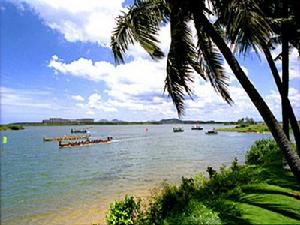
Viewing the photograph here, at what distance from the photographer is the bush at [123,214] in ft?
39.6

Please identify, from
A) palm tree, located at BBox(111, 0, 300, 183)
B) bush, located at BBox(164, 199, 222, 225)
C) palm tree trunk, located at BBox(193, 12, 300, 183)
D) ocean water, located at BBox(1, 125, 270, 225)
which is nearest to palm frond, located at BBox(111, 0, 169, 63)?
palm tree, located at BBox(111, 0, 300, 183)

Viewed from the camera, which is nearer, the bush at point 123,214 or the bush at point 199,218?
the bush at point 199,218

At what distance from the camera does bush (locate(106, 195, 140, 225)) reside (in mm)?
12069

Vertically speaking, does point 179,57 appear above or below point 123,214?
above

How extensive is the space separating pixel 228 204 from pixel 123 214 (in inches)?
152

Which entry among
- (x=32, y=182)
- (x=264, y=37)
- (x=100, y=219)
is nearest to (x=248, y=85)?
(x=264, y=37)

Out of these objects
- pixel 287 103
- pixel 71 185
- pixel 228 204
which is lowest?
pixel 71 185

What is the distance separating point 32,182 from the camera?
106 feet

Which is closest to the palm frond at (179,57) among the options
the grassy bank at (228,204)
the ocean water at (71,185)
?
the grassy bank at (228,204)

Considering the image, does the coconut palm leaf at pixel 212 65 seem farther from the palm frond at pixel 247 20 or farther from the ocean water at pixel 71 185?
the ocean water at pixel 71 185

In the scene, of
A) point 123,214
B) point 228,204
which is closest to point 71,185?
point 123,214

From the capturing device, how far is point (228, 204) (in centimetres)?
1012

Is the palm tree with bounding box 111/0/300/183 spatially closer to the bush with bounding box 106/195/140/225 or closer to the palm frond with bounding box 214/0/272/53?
the palm frond with bounding box 214/0/272/53

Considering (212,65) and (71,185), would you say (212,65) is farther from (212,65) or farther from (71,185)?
(71,185)
